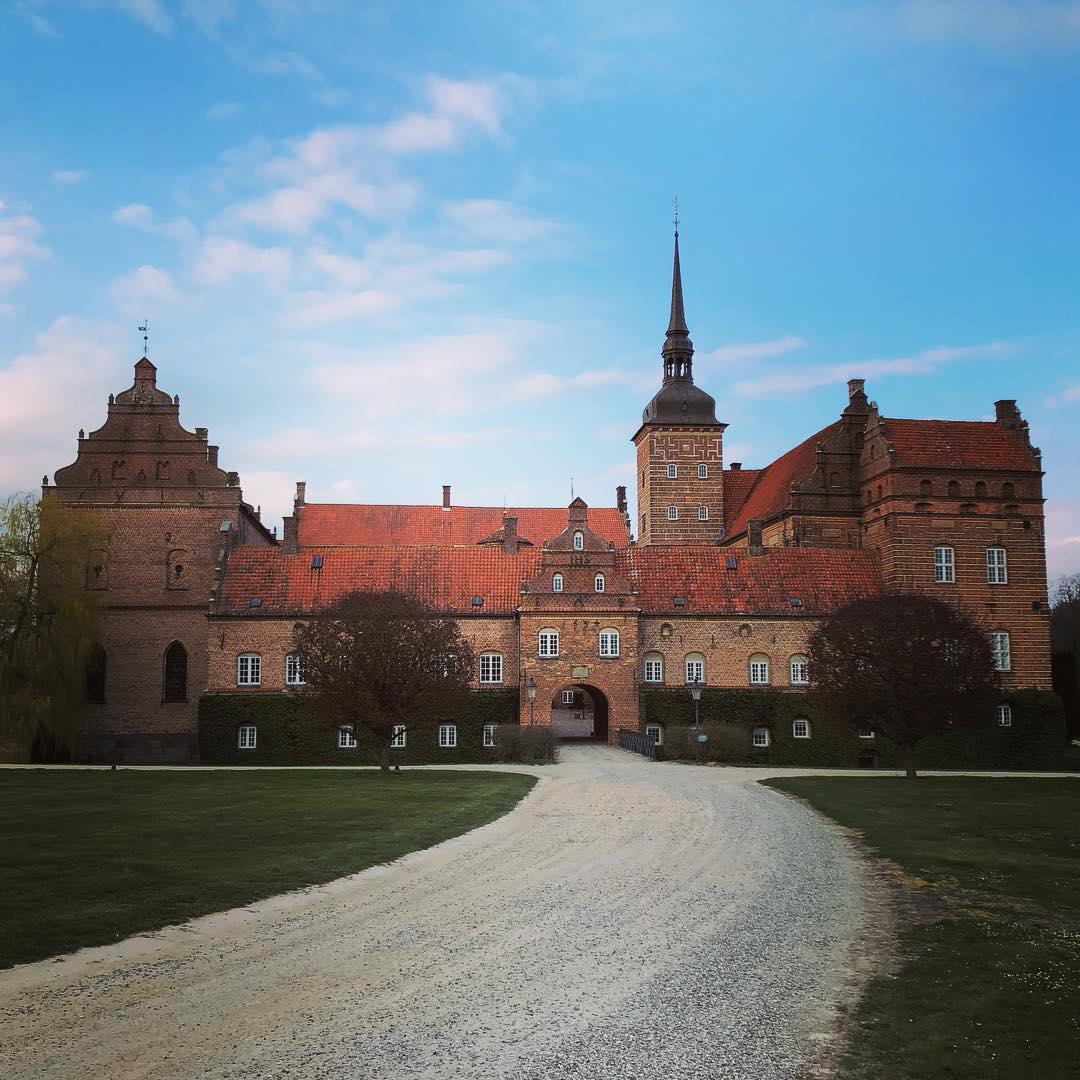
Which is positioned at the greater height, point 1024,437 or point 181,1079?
point 1024,437

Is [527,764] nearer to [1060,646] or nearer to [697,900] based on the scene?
[697,900]

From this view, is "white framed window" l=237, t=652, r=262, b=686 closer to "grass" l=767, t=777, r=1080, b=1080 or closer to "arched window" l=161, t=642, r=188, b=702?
"arched window" l=161, t=642, r=188, b=702

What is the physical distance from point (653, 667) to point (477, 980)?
34412mm

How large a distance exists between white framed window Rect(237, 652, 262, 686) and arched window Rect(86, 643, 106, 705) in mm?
6364

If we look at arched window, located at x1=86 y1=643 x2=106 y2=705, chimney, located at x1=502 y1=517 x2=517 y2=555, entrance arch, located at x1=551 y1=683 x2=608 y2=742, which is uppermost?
chimney, located at x1=502 y1=517 x2=517 y2=555

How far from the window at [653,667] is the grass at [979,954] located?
68.9ft

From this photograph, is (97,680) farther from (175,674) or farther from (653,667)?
(653,667)

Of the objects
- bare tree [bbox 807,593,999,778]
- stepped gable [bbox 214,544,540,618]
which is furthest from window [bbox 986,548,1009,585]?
stepped gable [bbox 214,544,540,618]

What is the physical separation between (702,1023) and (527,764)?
28.0 metres

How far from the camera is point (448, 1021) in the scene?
8.73 metres

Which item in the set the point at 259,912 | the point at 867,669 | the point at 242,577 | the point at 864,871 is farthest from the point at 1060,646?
Answer: the point at 259,912

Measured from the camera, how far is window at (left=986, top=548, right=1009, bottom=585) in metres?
47.0

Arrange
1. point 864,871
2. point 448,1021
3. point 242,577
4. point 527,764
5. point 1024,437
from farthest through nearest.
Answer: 1. point 1024,437
2. point 242,577
3. point 527,764
4. point 864,871
5. point 448,1021

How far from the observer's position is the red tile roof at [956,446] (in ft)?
156
